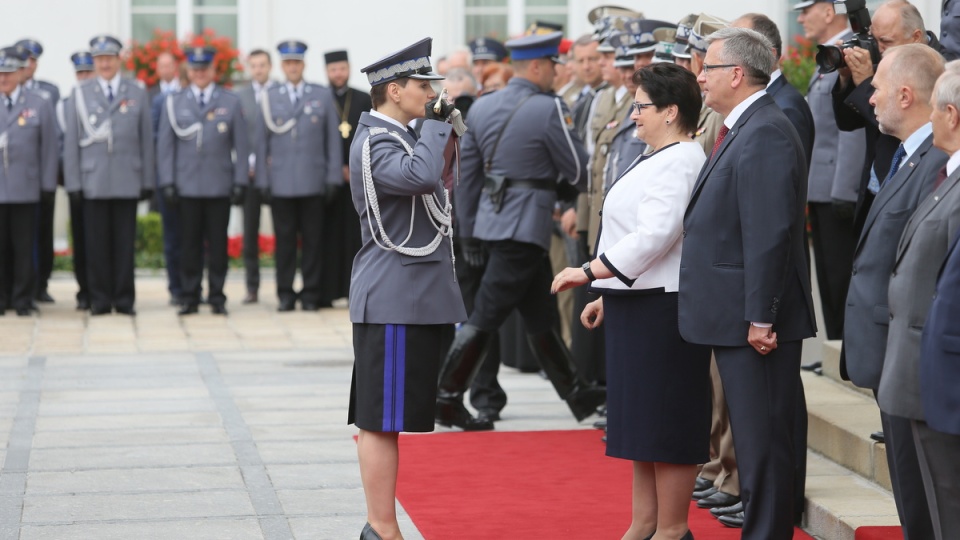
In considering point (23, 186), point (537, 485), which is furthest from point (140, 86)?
point (537, 485)

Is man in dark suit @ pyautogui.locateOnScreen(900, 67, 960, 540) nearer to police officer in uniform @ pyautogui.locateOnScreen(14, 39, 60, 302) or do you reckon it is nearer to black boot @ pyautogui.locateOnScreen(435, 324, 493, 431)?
black boot @ pyautogui.locateOnScreen(435, 324, 493, 431)

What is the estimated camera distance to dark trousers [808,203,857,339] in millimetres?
7473

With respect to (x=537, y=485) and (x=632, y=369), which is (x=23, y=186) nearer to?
(x=537, y=485)

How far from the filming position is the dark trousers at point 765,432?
15.0 ft

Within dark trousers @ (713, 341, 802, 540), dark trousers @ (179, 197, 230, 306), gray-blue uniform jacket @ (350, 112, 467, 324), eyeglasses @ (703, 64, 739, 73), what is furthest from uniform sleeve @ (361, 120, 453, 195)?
dark trousers @ (179, 197, 230, 306)

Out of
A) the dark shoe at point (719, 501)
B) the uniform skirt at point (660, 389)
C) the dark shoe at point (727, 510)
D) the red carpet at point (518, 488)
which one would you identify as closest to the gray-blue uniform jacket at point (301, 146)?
the red carpet at point (518, 488)

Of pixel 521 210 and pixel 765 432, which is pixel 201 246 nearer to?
pixel 521 210

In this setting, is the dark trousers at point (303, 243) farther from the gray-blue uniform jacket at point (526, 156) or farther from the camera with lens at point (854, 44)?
the camera with lens at point (854, 44)

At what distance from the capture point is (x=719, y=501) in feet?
18.6

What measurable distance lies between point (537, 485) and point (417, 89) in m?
1.95

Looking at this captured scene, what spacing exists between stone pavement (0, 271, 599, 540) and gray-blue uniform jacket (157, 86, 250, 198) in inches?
43.4

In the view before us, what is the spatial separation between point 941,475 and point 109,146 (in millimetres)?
9172

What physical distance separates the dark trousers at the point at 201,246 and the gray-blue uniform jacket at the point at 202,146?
0.14 meters

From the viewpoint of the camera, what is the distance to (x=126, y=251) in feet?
39.4
